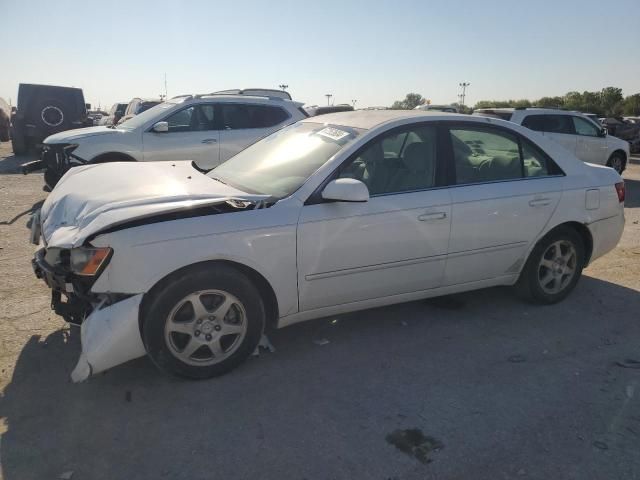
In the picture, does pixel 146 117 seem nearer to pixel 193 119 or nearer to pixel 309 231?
pixel 193 119

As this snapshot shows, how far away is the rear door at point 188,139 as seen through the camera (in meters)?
8.40

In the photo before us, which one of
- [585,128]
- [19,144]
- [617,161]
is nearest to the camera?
[585,128]

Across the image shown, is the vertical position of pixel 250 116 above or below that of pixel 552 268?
above

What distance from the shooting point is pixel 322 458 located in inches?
102

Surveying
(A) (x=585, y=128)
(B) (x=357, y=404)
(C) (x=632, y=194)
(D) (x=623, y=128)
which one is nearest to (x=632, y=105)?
(D) (x=623, y=128)

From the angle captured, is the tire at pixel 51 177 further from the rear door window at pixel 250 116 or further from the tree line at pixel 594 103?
the tree line at pixel 594 103

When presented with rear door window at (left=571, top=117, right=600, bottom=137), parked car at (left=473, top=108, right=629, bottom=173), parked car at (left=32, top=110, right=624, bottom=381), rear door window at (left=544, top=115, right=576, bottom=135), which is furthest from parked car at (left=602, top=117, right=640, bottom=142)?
parked car at (left=32, top=110, right=624, bottom=381)

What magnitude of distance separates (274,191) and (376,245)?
798 millimetres

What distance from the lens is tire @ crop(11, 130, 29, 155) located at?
52.3 ft

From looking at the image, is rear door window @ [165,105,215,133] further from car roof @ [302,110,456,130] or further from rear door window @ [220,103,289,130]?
car roof @ [302,110,456,130]

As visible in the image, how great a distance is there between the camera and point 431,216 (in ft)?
12.4

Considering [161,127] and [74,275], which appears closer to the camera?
[74,275]

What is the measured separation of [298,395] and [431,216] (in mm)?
1590

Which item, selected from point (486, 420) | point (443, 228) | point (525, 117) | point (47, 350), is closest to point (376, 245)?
point (443, 228)
